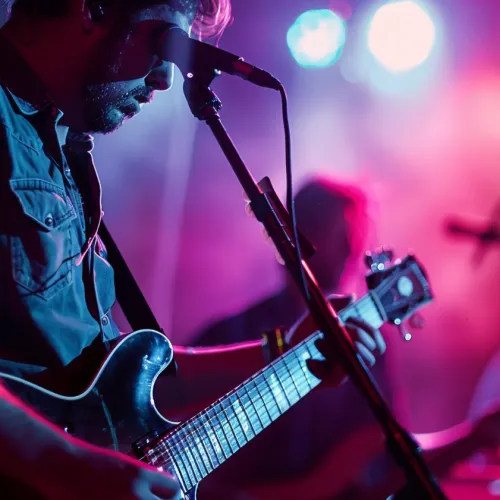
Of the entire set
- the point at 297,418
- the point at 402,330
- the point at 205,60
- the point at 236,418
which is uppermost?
the point at 205,60

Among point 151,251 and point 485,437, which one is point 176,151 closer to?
point 151,251

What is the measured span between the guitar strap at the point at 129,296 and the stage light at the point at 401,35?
283cm

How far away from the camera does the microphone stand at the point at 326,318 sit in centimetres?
91

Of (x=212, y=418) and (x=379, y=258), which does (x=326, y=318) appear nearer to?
(x=212, y=418)

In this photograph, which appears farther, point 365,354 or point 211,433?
point 365,354

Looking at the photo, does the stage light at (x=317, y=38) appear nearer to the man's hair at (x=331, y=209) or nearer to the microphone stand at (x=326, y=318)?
the man's hair at (x=331, y=209)

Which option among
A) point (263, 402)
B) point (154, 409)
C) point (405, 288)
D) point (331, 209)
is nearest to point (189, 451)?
point (154, 409)

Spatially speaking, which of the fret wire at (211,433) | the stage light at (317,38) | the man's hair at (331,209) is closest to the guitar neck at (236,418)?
the fret wire at (211,433)

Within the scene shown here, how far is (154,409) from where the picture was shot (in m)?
1.32

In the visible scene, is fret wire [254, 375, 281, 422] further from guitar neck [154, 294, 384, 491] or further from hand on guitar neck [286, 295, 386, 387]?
hand on guitar neck [286, 295, 386, 387]

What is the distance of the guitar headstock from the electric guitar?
0.48m

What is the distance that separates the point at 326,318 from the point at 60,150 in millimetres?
832

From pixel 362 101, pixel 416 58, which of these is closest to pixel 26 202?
pixel 362 101

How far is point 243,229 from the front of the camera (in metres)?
3.60
